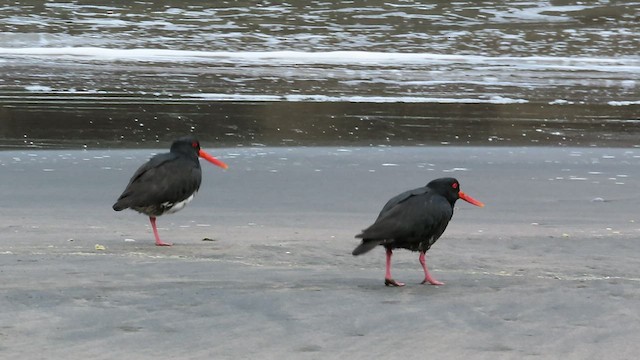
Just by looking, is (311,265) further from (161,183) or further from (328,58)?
(328,58)

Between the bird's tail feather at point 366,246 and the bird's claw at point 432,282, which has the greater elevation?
the bird's tail feather at point 366,246

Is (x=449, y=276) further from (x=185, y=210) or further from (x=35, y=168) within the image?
(x=35, y=168)

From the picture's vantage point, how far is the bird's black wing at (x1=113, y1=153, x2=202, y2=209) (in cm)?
783

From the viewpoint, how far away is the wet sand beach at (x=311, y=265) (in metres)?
4.94

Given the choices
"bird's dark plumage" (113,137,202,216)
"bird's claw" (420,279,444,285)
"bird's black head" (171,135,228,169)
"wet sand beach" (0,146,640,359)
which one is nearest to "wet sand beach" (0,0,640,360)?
"wet sand beach" (0,146,640,359)

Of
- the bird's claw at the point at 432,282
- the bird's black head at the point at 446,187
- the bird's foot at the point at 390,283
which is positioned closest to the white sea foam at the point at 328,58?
the bird's black head at the point at 446,187

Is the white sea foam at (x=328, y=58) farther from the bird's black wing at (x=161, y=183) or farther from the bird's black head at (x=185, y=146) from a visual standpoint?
the bird's black wing at (x=161, y=183)

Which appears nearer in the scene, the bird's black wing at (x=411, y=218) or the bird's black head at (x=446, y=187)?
the bird's black wing at (x=411, y=218)

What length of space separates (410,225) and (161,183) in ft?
7.33

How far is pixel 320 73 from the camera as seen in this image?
20.4m

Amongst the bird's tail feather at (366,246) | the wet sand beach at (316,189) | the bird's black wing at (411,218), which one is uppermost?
the bird's black wing at (411,218)

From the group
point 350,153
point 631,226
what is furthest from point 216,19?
point 631,226

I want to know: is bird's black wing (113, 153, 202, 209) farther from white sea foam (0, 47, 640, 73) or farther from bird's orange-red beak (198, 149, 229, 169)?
white sea foam (0, 47, 640, 73)

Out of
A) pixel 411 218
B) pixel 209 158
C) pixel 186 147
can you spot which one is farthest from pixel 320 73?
pixel 411 218
